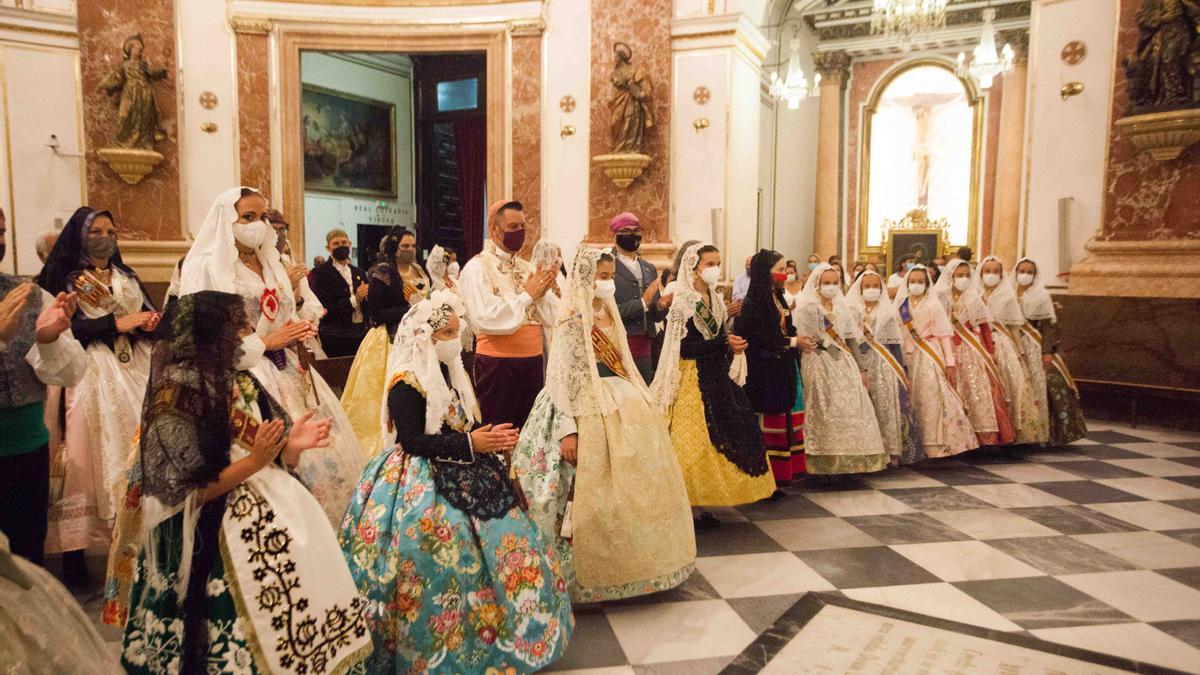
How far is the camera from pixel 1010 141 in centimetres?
1359

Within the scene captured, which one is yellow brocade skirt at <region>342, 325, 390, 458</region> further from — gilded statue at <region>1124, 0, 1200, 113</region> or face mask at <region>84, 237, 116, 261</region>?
gilded statue at <region>1124, 0, 1200, 113</region>

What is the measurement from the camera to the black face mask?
17.8 feet

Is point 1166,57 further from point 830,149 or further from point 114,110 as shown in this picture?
point 114,110

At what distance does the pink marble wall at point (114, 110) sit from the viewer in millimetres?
8844

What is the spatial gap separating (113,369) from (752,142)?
7314 mm

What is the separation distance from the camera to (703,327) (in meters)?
4.20

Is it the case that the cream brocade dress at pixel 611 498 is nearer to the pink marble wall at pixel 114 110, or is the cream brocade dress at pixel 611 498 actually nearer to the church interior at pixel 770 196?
the church interior at pixel 770 196

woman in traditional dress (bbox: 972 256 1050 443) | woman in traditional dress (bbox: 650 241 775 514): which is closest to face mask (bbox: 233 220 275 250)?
woman in traditional dress (bbox: 650 241 775 514)

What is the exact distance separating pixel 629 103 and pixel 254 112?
14.3 ft

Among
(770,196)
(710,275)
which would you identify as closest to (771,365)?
(710,275)

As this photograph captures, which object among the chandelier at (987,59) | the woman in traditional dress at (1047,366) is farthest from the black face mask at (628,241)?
the chandelier at (987,59)

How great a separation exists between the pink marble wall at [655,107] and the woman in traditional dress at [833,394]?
12.5ft

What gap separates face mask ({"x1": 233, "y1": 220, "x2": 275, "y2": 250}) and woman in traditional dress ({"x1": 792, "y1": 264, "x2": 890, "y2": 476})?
333 cm

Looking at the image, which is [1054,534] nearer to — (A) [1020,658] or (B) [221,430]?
(A) [1020,658]
